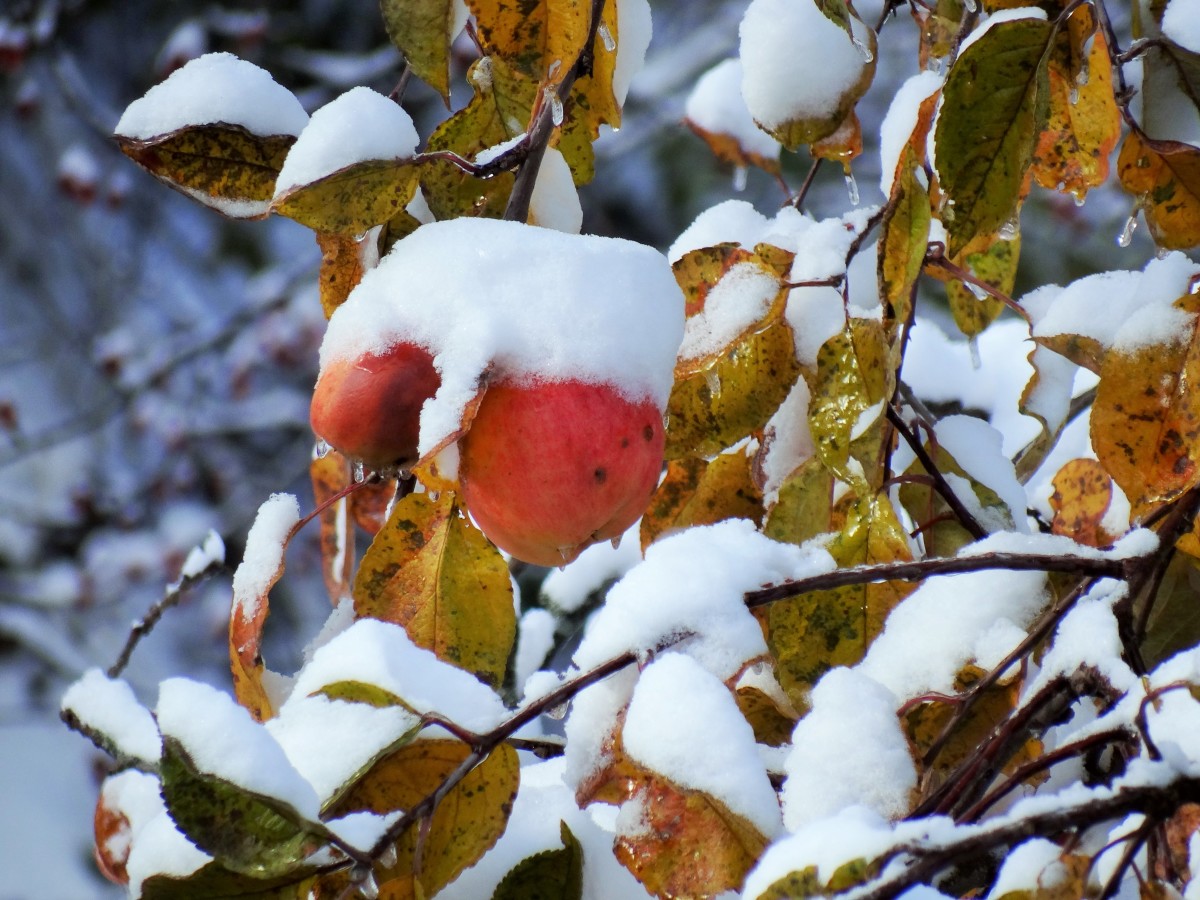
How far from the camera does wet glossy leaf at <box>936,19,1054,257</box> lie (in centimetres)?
51

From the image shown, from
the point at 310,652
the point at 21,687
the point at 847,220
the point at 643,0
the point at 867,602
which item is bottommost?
the point at 21,687

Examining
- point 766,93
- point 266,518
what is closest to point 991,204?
point 766,93

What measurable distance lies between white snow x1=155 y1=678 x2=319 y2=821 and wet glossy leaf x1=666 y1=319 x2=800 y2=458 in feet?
0.93

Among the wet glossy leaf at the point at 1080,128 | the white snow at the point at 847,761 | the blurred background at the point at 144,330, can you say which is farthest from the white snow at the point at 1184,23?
the blurred background at the point at 144,330

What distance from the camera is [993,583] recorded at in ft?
1.73

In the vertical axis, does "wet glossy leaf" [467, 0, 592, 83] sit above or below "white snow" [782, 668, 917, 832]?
above

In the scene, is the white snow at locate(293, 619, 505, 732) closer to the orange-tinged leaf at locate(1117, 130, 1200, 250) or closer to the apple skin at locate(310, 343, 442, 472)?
the apple skin at locate(310, 343, 442, 472)

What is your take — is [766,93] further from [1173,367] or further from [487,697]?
[487,697]

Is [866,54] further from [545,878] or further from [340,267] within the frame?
[545,878]

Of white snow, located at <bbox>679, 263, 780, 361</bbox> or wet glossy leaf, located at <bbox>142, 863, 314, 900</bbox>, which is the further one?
white snow, located at <bbox>679, 263, 780, 361</bbox>

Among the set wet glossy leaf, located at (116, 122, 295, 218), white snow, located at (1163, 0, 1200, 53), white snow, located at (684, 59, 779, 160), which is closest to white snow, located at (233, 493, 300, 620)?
wet glossy leaf, located at (116, 122, 295, 218)

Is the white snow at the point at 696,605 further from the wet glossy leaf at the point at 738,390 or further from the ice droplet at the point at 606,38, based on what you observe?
the ice droplet at the point at 606,38

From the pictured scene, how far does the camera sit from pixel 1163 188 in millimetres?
589

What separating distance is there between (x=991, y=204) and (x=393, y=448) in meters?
0.27
